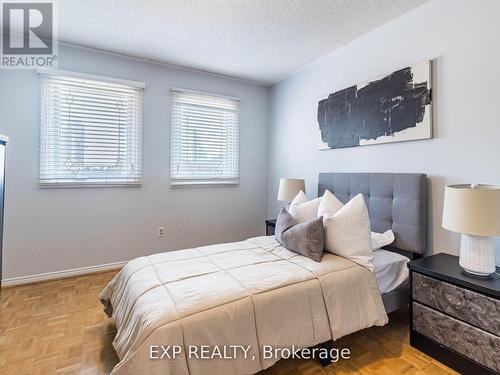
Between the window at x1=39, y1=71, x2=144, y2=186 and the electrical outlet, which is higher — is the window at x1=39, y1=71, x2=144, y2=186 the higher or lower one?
the higher one

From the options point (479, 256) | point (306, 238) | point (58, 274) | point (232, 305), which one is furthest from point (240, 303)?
point (58, 274)

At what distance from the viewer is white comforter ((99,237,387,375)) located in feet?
3.91

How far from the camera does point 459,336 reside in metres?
1.50

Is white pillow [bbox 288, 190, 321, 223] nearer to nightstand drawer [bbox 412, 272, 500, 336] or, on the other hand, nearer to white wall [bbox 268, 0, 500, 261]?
white wall [bbox 268, 0, 500, 261]

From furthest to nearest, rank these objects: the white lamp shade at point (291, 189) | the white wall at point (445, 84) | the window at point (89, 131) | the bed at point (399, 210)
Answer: the white lamp shade at point (291, 189) → the window at point (89, 131) → the bed at point (399, 210) → the white wall at point (445, 84)

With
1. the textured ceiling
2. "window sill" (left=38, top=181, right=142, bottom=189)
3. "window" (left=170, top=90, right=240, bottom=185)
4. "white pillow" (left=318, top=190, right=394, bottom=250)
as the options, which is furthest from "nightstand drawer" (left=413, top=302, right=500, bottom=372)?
"window sill" (left=38, top=181, right=142, bottom=189)

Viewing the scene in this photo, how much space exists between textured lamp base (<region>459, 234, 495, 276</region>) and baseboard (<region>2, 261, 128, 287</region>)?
3.27 m

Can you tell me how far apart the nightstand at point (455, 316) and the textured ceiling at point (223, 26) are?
6.81ft

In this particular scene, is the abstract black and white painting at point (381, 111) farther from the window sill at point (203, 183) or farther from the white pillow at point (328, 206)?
the window sill at point (203, 183)

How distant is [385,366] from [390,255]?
0.78 m

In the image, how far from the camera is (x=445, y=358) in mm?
1561

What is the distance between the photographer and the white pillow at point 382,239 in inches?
84.0

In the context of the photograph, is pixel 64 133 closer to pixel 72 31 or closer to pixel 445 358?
pixel 72 31

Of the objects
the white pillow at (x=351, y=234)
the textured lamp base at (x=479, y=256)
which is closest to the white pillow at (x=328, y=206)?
the white pillow at (x=351, y=234)
